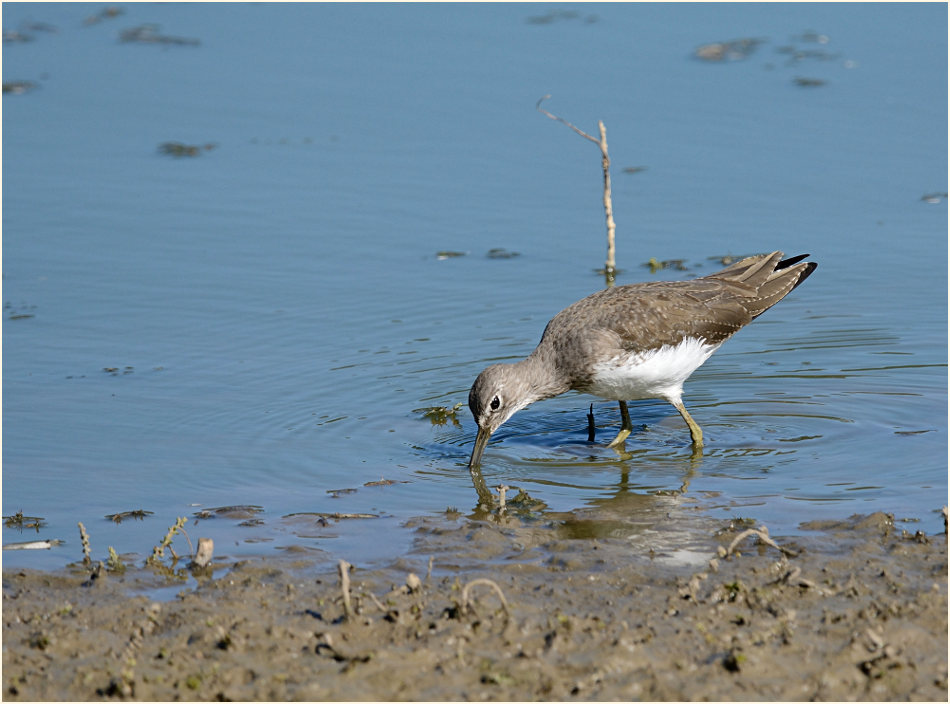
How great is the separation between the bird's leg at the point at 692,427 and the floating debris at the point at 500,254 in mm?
3615

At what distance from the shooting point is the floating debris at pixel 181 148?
15.1m

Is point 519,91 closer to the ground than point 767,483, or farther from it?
farther from it

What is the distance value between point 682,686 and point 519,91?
11.7 m

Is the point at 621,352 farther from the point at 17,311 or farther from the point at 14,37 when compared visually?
the point at 14,37

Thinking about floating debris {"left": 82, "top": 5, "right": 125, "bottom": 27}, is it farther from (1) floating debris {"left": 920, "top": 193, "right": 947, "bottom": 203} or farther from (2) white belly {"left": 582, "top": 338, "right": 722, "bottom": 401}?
(2) white belly {"left": 582, "top": 338, "right": 722, "bottom": 401}

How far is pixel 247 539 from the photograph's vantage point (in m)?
7.63

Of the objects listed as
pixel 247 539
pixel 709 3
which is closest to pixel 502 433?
pixel 247 539

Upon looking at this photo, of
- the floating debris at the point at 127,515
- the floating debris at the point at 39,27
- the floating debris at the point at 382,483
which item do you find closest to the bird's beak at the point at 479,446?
the floating debris at the point at 382,483

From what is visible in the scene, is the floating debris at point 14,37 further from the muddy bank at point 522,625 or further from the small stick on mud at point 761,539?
the small stick on mud at point 761,539

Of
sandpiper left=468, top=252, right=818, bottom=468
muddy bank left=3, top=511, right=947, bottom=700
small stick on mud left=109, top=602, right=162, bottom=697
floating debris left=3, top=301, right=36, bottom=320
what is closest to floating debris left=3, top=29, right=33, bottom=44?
floating debris left=3, top=301, right=36, bottom=320

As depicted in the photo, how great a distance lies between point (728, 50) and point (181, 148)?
7365mm

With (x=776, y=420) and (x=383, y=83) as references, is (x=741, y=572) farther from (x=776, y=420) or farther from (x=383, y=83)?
(x=383, y=83)

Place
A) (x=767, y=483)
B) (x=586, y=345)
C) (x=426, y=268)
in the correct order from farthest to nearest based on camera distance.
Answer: (x=426, y=268) → (x=586, y=345) → (x=767, y=483)

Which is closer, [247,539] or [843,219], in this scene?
[247,539]
